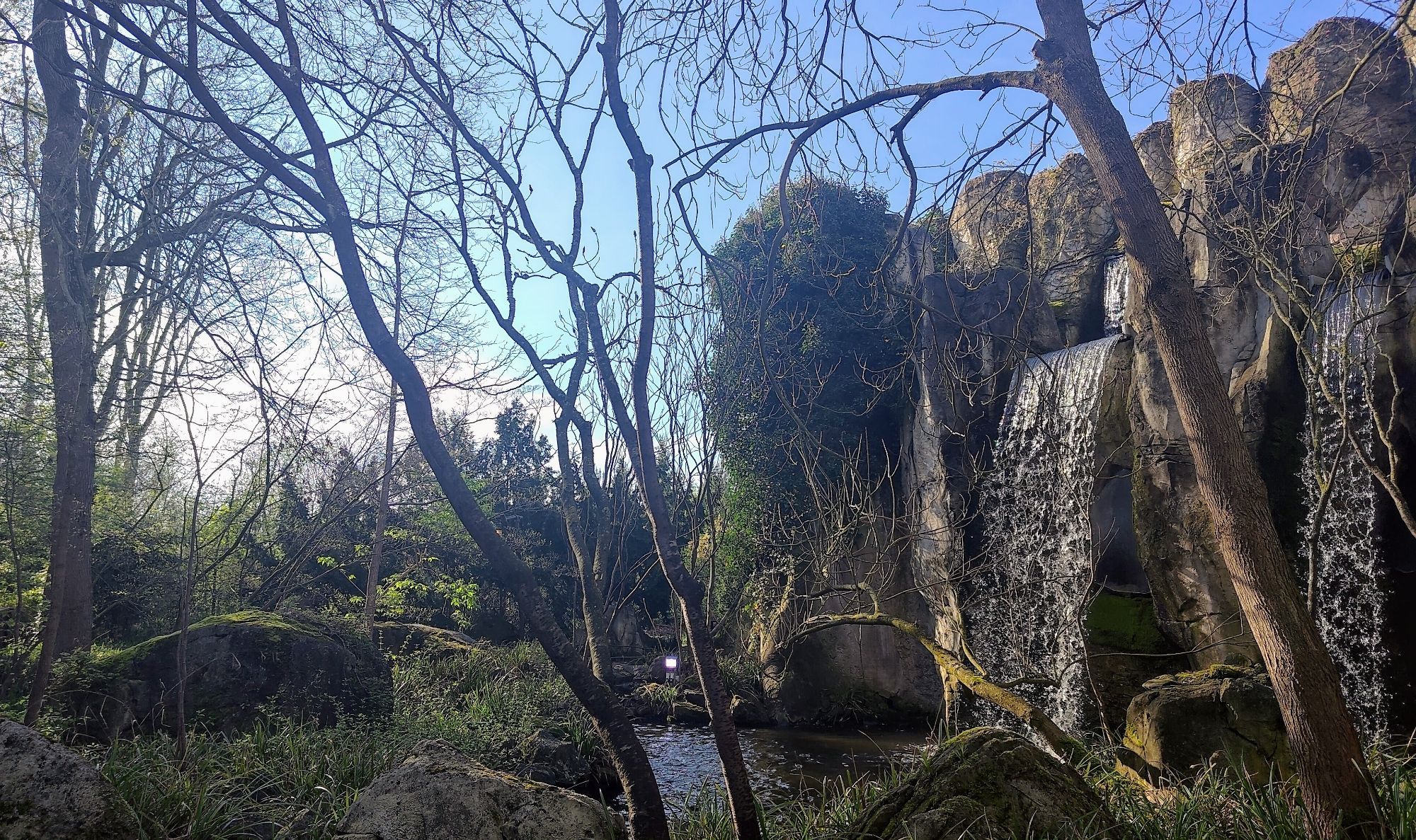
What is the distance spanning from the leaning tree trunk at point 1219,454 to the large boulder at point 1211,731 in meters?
2.24

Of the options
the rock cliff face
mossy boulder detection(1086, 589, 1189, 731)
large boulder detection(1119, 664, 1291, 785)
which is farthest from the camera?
mossy boulder detection(1086, 589, 1189, 731)

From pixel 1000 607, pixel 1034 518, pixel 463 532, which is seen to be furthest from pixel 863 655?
pixel 463 532

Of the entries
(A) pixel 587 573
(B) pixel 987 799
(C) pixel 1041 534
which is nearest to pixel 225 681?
(A) pixel 587 573

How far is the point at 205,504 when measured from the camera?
7.51 m

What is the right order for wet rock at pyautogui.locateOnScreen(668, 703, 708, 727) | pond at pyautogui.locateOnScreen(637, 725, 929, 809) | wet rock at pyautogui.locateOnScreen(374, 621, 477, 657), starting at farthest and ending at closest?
wet rock at pyautogui.locateOnScreen(668, 703, 708, 727), wet rock at pyautogui.locateOnScreen(374, 621, 477, 657), pond at pyautogui.locateOnScreen(637, 725, 929, 809)

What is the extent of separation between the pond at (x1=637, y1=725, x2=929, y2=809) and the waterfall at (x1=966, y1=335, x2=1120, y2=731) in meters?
1.66

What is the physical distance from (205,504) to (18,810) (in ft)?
18.4

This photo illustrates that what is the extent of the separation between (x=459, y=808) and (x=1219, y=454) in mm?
2986

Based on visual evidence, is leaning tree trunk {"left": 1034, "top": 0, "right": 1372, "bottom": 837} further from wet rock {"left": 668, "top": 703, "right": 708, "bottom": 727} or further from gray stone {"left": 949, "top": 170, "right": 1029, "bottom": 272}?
wet rock {"left": 668, "top": 703, "right": 708, "bottom": 727}

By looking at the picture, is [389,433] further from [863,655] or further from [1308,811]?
[1308,811]

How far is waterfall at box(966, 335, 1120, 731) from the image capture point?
8.33 m

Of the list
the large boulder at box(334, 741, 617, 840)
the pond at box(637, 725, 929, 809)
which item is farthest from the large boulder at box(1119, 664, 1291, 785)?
the large boulder at box(334, 741, 617, 840)

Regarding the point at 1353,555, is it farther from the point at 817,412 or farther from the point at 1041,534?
the point at 817,412

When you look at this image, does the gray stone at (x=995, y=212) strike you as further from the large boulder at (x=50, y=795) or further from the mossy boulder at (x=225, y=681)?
the mossy boulder at (x=225, y=681)
